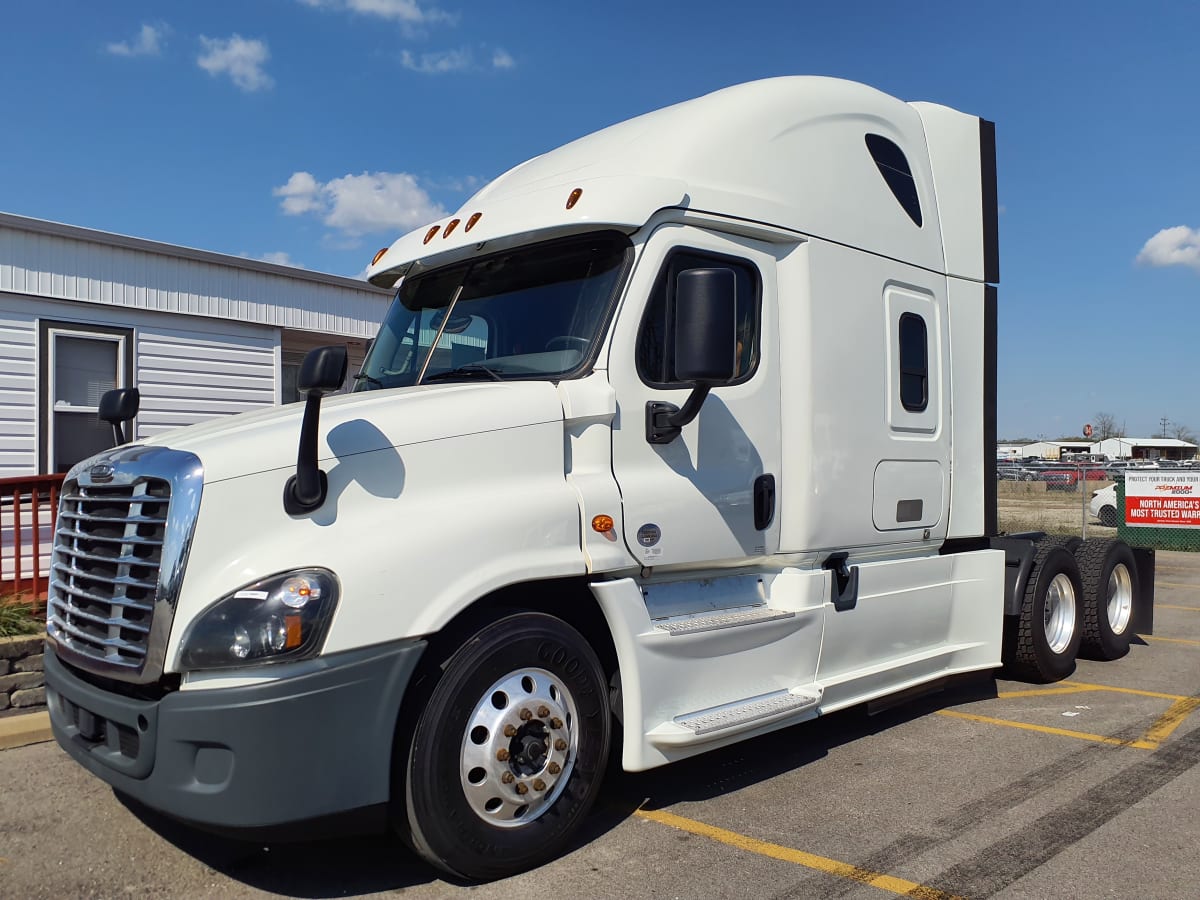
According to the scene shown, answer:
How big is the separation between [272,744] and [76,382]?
7.78 m

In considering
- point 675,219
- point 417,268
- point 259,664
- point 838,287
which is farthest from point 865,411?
point 259,664

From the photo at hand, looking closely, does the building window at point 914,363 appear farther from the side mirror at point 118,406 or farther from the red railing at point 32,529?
the red railing at point 32,529

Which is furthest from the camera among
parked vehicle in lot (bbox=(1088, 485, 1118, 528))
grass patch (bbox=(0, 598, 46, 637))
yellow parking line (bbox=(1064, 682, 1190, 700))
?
parked vehicle in lot (bbox=(1088, 485, 1118, 528))

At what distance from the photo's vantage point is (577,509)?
412cm

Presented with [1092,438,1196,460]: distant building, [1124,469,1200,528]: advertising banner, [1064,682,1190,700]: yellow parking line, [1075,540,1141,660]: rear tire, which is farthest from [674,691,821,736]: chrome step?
[1092,438,1196,460]: distant building

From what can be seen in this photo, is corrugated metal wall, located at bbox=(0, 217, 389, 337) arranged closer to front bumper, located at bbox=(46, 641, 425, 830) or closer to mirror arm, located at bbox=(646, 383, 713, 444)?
front bumper, located at bbox=(46, 641, 425, 830)

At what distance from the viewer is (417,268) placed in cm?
533

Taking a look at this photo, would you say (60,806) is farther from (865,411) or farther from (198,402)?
(198,402)

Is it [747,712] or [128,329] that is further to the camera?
[128,329]

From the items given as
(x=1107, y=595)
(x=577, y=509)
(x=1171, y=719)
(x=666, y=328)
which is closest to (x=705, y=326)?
(x=666, y=328)

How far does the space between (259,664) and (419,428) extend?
1044 millimetres

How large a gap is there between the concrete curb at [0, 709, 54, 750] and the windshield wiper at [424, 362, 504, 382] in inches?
122

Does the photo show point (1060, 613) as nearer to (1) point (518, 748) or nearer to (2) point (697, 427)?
(2) point (697, 427)

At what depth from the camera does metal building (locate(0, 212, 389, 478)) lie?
926 centimetres
